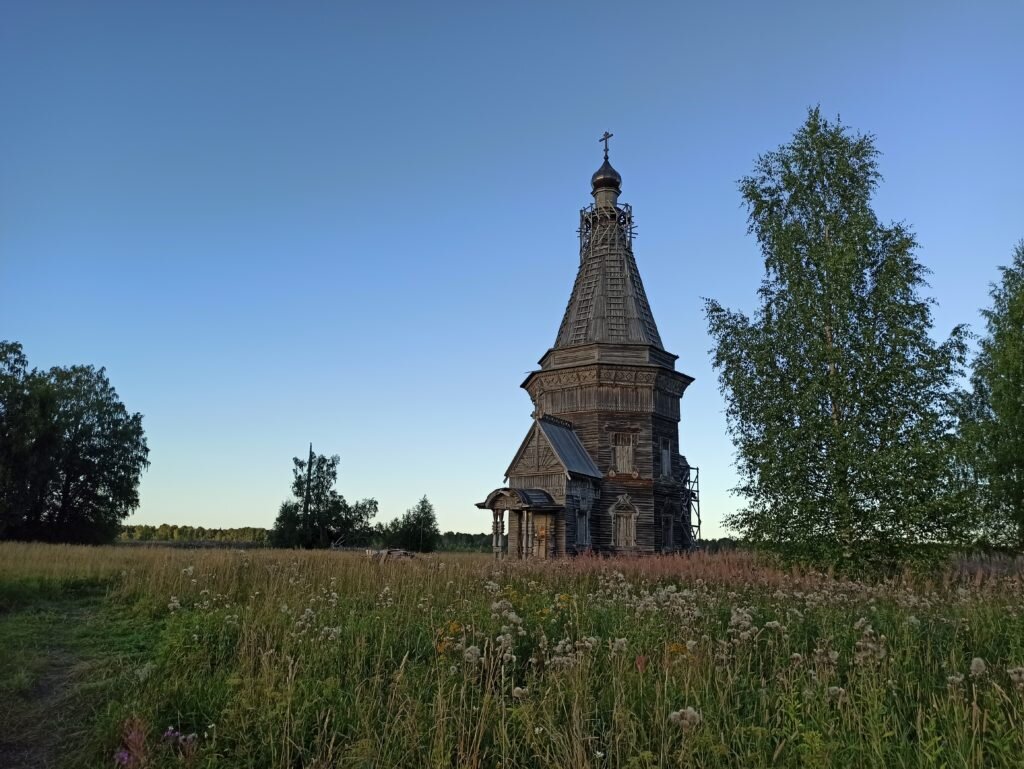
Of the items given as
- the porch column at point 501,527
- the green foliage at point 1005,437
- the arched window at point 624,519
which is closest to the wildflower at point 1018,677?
the green foliage at point 1005,437

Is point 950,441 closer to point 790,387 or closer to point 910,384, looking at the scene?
point 910,384

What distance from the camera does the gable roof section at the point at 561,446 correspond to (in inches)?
1202

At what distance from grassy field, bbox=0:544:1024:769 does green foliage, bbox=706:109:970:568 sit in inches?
229

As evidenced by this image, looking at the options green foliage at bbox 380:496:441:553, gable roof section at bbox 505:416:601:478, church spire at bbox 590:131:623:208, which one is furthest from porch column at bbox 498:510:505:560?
church spire at bbox 590:131:623:208

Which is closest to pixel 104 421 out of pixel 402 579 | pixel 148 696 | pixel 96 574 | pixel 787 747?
pixel 96 574

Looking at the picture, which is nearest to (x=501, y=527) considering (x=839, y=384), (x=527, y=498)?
(x=527, y=498)

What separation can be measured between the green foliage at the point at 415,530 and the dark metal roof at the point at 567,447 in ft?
53.2

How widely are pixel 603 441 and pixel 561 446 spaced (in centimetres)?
314

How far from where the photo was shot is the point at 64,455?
44625mm

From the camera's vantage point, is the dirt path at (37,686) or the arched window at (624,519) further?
the arched window at (624,519)

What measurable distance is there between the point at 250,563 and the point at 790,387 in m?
13.2

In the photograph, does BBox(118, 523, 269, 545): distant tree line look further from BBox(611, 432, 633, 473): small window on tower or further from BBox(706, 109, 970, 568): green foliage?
BBox(706, 109, 970, 568): green foliage

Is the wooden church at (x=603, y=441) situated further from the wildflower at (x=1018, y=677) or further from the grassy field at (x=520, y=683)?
the wildflower at (x=1018, y=677)

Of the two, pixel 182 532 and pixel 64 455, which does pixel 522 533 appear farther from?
pixel 182 532
